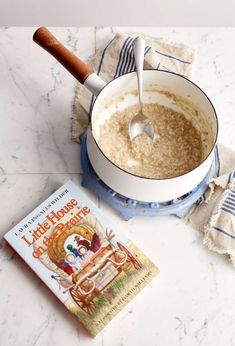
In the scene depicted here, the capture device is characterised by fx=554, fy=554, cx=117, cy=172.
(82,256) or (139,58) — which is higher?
(139,58)

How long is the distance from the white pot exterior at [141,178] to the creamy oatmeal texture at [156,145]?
0.03 metres

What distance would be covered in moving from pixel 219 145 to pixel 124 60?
26 cm

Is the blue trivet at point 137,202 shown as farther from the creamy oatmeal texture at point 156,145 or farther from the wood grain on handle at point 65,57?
the wood grain on handle at point 65,57

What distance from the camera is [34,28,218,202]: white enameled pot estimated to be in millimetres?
927

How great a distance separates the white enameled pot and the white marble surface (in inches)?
3.4

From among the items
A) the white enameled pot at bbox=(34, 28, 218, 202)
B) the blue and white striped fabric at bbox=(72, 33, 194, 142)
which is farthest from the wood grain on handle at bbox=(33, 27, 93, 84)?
the blue and white striped fabric at bbox=(72, 33, 194, 142)

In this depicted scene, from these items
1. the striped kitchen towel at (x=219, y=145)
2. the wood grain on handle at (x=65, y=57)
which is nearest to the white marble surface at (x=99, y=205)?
the striped kitchen towel at (x=219, y=145)

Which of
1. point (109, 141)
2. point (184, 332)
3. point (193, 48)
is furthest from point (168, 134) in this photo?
point (184, 332)

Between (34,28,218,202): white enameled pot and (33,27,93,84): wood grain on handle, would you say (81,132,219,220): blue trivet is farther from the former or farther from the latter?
(33,27,93,84): wood grain on handle

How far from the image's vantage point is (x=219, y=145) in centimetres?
107

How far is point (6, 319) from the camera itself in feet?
3.09

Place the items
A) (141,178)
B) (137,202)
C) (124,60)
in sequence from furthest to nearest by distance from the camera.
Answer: (124,60) → (137,202) → (141,178)

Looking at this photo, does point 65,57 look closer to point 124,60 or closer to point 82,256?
point 124,60

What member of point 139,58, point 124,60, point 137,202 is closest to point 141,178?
point 137,202
